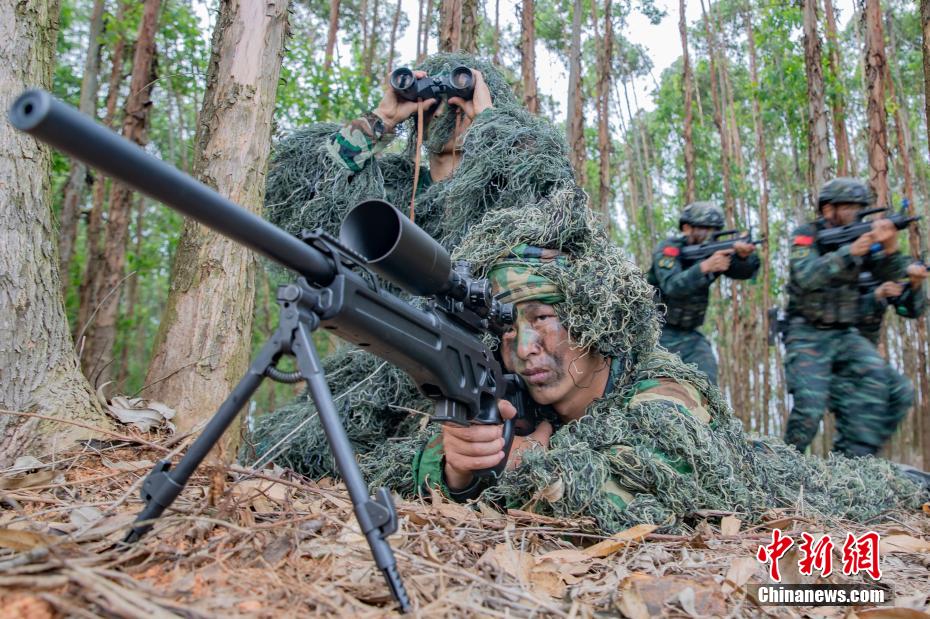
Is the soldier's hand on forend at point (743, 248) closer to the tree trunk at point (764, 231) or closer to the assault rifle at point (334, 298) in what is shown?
the assault rifle at point (334, 298)

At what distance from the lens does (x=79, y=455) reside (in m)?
2.18

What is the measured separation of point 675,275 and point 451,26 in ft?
8.06

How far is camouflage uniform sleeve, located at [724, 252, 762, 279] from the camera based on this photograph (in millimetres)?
4633

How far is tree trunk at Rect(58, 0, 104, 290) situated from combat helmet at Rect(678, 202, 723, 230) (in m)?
6.06

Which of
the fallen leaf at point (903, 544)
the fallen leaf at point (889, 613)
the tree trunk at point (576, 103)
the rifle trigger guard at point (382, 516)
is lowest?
the fallen leaf at point (889, 613)

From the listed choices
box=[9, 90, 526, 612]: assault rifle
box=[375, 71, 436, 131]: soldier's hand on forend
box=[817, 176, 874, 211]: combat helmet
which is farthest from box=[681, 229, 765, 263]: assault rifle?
box=[9, 90, 526, 612]: assault rifle

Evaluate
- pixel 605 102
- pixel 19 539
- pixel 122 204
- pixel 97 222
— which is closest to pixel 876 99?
pixel 605 102

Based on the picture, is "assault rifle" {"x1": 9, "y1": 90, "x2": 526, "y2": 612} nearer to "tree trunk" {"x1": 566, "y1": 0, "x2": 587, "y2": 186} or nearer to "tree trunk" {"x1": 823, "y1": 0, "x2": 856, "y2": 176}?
"tree trunk" {"x1": 566, "y1": 0, "x2": 587, "y2": 186}

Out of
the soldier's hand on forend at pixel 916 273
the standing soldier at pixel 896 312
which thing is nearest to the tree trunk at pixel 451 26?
the standing soldier at pixel 896 312

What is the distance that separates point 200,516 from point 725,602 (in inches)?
50.7

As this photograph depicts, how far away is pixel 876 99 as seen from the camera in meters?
6.73

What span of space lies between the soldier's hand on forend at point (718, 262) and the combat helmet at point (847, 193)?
0.67 m

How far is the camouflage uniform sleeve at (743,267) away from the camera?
4.63 meters

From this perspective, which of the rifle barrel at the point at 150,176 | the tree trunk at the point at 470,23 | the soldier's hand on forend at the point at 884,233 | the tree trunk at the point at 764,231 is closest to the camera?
the rifle barrel at the point at 150,176
